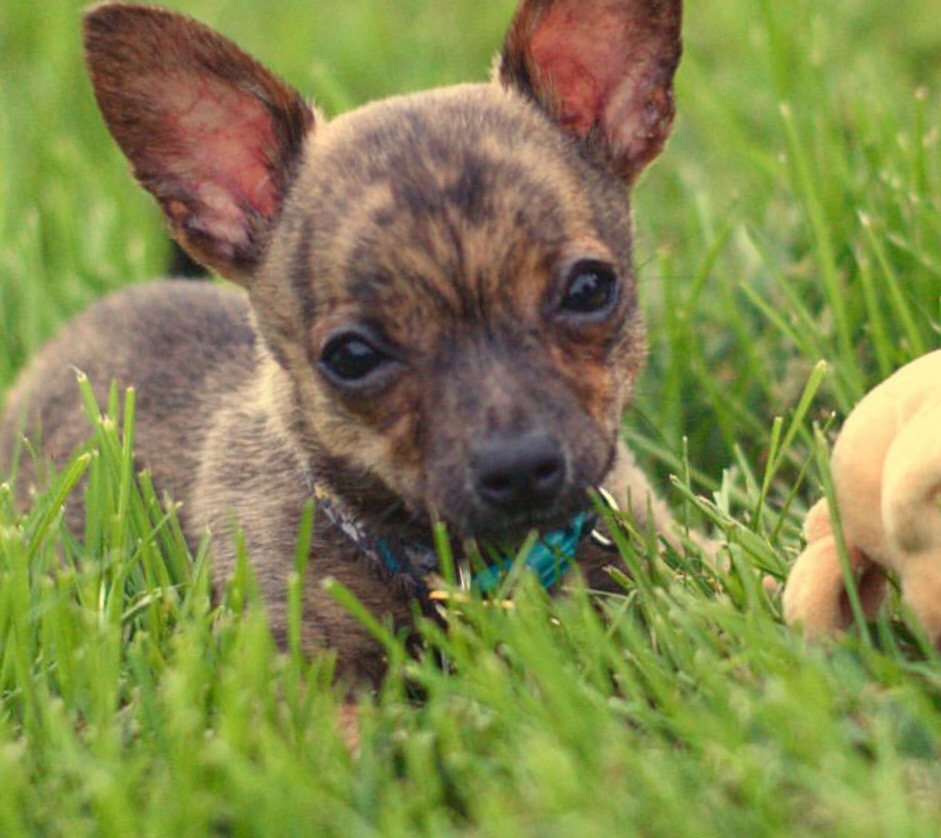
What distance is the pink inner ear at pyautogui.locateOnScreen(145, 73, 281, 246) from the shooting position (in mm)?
4195

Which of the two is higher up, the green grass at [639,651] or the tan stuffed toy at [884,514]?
the tan stuffed toy at [884,514]

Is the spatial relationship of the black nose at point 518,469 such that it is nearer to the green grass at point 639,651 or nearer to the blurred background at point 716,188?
the green grass at point 639,651

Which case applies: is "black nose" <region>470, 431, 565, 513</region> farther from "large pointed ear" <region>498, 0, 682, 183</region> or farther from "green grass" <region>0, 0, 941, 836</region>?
"large pointed ear" <region>498, 0, 682, 183</region>

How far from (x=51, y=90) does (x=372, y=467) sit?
482 cm

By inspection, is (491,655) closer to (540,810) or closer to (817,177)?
(540,810)

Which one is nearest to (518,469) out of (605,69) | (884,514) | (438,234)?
(438,234)

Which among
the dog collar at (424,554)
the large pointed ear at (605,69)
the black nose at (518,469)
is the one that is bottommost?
the dog collar at (424,554)

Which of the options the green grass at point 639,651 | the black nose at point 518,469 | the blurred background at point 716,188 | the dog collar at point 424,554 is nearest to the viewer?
the green grass at point 639,651

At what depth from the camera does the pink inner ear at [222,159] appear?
4.20 metres

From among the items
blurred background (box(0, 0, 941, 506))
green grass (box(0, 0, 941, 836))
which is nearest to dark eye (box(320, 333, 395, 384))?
green grass (box(0, 0, 941, 836))

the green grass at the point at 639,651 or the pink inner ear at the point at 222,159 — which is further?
the pink inner ear at the point at 222,159

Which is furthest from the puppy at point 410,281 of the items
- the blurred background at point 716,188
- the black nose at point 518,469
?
the blurred background at point 716,188

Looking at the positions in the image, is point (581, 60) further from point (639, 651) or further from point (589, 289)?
point (639, 651)

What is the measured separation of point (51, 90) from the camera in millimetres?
7977
